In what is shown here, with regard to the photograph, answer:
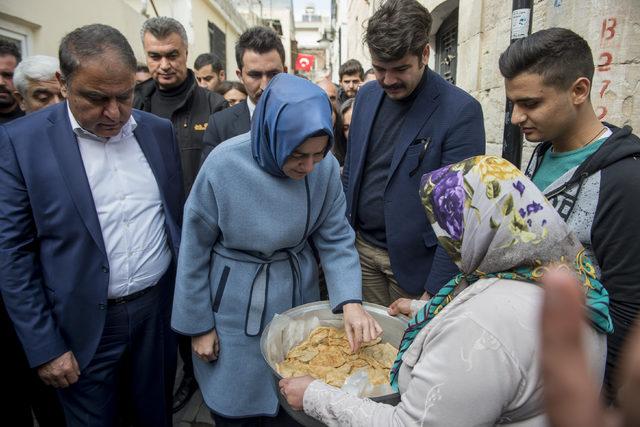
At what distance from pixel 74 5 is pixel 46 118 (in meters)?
4.91

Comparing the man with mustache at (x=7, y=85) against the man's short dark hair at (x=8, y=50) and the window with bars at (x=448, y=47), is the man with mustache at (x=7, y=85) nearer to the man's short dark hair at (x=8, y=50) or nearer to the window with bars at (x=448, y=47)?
the man's short dark hair at (x=8, y=50)

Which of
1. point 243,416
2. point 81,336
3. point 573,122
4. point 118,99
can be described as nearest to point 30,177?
point 118,99

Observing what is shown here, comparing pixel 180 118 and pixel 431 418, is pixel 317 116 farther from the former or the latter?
pixel 180 118

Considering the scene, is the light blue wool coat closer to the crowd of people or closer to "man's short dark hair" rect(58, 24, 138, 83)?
the crowd of people

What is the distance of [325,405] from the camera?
126cm

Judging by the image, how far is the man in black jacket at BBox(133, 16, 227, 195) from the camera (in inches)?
133

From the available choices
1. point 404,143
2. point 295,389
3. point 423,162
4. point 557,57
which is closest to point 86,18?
point 404,143

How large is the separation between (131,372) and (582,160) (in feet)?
7.52

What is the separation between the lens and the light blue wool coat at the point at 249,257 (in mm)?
1622

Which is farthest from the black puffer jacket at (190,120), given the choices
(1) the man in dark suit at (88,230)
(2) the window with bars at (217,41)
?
(2) the window with bars at (217,41)

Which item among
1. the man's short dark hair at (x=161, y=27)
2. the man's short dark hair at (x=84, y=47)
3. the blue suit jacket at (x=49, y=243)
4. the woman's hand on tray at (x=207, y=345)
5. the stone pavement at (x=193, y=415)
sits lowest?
the stone pavement at (x=193, y=415)

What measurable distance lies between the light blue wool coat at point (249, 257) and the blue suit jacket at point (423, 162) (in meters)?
0.41

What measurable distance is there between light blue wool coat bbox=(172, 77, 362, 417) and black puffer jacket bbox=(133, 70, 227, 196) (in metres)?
1.80

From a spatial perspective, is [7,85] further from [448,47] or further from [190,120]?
[448,47]
